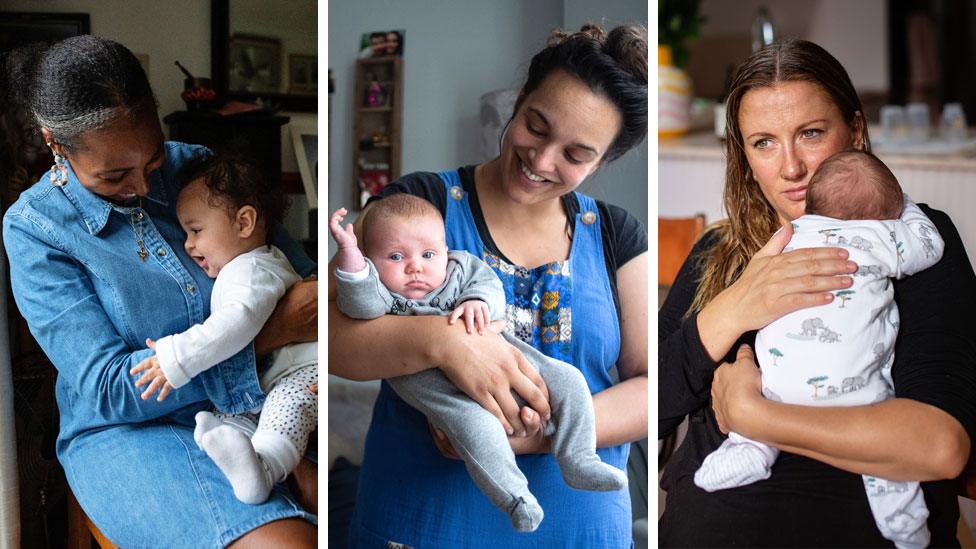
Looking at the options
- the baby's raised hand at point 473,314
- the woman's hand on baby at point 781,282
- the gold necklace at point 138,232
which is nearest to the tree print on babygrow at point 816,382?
the woman's hand on baby at point 781,282

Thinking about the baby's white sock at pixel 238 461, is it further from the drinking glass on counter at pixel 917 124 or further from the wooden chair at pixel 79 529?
the drinking glass on counter at pixel 917 124

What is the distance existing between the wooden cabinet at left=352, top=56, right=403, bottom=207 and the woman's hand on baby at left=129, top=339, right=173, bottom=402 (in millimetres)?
479

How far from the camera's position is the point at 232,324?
1782mm

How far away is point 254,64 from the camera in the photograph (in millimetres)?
1874

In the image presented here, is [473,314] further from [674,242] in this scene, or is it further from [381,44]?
[674,242]

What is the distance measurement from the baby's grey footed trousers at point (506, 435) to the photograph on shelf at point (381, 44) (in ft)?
1.91

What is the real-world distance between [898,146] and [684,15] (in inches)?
57.5

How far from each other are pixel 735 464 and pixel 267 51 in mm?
1166

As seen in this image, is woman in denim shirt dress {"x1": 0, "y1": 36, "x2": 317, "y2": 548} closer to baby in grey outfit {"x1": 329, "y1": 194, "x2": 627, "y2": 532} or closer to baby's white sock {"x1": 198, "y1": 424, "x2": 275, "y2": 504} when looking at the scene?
baby's white sock {"x1": 198, "y1": 424, "x2": 275, "y2": 504}

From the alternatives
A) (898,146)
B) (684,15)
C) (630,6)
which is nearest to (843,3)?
(684,15)

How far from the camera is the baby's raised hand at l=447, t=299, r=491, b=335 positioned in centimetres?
173

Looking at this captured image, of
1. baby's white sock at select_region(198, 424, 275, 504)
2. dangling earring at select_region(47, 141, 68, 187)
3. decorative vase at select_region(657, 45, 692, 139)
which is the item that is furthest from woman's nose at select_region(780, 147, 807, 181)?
decorative vase at select_region(657, 45, 692, 139)

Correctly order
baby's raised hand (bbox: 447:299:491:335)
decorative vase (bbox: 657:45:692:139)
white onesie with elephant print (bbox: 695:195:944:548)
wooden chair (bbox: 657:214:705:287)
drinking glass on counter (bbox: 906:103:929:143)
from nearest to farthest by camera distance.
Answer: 1. white onesie with elephant print (bbox: 695:195:944:548)
2. baby's raised hand (bbox: 447:299:491:335)
3. wooden chair (bbox: 657:214:705:287)
4. drinking glass on counter (bbox: 906:103:929:143)
5. decorative vase (bbox: 657:45:692:139)

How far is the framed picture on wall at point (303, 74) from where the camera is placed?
1.87 metres
